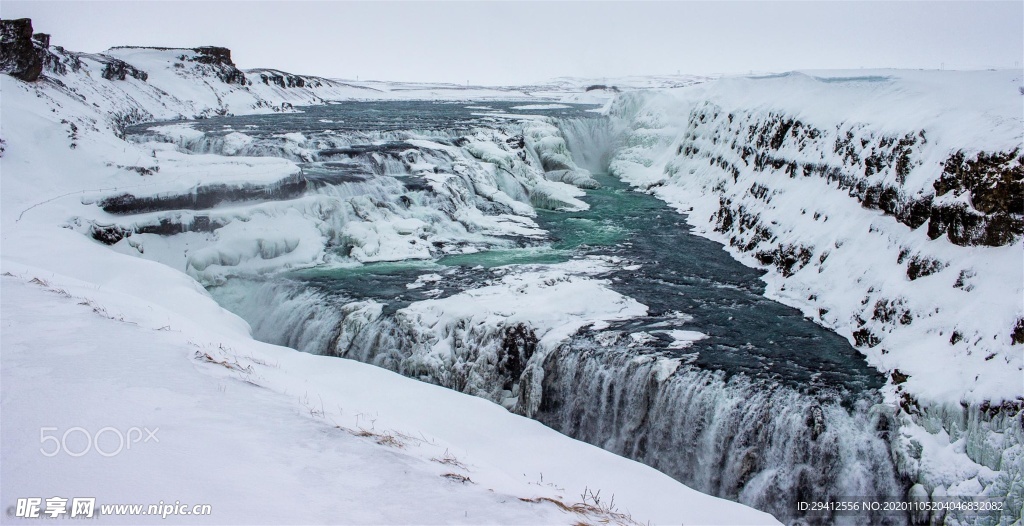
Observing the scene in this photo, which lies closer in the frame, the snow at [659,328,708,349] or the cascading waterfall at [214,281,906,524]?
the cascading waterfall at [214,281,906,524]

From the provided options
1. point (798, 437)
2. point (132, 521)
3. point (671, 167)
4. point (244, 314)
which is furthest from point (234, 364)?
point (671, 167)

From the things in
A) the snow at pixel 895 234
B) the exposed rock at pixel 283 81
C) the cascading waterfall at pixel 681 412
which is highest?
the exposed rock at pixel 283 81

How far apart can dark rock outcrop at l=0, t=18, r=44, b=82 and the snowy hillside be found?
25.8 metres

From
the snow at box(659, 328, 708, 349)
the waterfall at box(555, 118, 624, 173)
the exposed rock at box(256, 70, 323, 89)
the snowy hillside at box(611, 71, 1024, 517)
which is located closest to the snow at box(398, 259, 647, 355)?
the snow at box(659, 328, 708, 349)

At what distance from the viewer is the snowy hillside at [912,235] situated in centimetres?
920

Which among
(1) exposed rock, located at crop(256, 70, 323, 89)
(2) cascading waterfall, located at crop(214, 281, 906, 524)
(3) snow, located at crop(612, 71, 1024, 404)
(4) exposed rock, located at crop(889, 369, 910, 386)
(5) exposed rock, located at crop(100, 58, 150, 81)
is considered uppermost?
(1) exposed rock, located at crop(256, 70, 323, 89)

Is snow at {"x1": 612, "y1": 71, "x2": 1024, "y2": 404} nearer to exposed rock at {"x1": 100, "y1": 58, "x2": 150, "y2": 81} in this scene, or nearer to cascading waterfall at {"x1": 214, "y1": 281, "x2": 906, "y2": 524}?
cascading waterfall at {"x1": 214, "y1": 281, "x2": 906, "y2": 524}

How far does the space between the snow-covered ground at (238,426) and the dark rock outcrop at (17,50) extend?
12.0 meters

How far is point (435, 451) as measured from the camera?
6582mm

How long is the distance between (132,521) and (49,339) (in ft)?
13.4

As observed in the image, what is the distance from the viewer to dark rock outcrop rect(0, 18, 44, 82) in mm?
25078

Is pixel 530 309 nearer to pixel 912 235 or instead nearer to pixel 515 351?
pixel 515 351

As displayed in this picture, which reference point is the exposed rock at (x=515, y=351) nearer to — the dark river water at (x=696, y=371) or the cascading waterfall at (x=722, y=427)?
the cascading waterfall at (x=722, y=427)

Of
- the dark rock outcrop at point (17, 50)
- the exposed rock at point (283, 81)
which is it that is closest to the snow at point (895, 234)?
the dark rock outcrop at point (17, 50)
